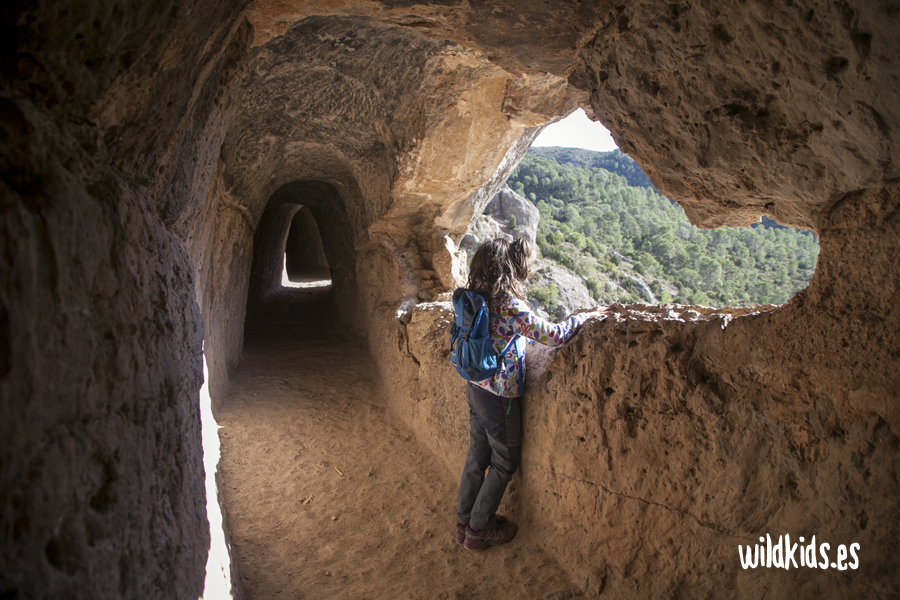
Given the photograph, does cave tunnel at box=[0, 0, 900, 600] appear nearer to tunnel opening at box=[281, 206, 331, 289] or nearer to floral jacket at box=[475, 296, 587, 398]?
floral jacket at box=[475, 296, 587, 398]

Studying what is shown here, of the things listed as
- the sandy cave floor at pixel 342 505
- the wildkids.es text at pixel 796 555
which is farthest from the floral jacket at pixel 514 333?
the wildkids.es text at pixel 796 555

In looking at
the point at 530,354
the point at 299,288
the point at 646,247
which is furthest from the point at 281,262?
the point at 646,247

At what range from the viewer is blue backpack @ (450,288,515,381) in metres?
2.56

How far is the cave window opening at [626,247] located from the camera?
18734 millimetres

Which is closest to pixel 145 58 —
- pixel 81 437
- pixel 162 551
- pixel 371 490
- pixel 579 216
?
pixel 81 437

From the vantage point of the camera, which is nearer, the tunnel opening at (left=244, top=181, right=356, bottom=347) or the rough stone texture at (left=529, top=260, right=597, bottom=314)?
the tunnel opening at (left=244, top=181, right=356, bottom=347)

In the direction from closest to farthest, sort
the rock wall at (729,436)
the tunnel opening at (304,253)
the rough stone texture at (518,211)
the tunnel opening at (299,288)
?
the rock wall at (729,436), the tunnel opening at (299,288), the tunnel opening at (304,253), the rough stone texture at (518,211)

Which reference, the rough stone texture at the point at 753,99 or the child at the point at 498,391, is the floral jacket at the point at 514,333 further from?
the rough stone texture at the point at 753,99

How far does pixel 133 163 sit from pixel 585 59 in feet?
Result: 6.25

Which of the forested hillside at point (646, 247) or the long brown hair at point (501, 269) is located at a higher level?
the forested hillside at point (646, 247)

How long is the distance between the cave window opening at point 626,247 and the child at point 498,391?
11320mm

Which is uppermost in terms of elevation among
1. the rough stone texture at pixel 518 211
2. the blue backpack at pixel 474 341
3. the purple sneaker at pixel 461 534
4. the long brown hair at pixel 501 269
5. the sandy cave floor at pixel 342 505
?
the rough stone texture at pixel 518 211

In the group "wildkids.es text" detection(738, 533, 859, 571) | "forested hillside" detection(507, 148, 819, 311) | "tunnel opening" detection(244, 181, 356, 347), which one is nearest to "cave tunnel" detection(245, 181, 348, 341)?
"tunnel opening" detection(244, 181, 356, 347)

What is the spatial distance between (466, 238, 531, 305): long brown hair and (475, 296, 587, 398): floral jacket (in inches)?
2.1
